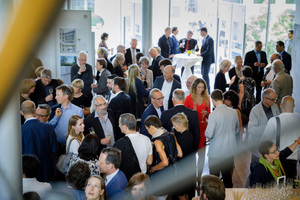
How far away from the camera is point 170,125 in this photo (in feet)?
16.3

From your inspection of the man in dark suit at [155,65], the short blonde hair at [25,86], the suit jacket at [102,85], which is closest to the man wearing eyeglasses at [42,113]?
the short blonde hair at [25,86]

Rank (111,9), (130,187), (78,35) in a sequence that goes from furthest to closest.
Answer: (111,9), (78,35), (130,187)

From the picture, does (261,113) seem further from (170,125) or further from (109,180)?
(109,180)

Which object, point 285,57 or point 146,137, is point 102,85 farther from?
point 285,57

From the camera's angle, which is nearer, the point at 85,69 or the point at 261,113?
the point at 261,113

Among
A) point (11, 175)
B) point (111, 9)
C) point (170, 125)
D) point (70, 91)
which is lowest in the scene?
point (170, 125)

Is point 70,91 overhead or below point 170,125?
overhead

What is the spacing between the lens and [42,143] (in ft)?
14.1

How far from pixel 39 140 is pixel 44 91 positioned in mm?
1767

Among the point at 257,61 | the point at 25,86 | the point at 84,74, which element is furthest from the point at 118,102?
the point at 257,61

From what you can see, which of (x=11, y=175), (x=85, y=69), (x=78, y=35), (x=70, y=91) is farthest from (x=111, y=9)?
(x=11, y=175)

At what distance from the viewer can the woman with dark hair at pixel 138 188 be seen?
3.35m

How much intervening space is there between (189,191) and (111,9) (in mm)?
11091

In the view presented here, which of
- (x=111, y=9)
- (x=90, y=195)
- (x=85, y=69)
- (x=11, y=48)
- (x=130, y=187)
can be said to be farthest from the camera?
(x=111, y=9)
